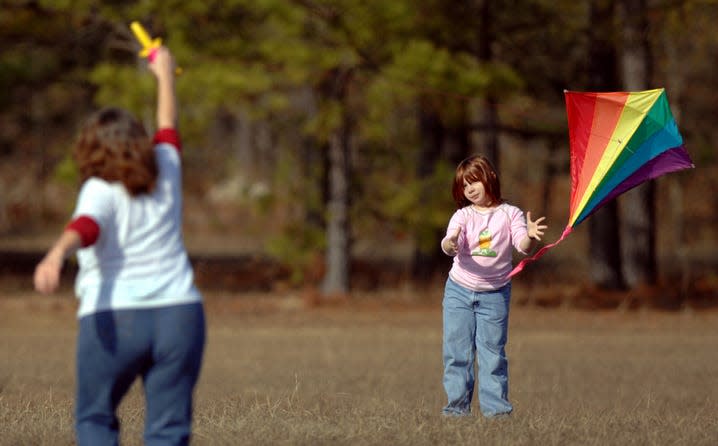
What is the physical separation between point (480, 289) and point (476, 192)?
0.60 meters

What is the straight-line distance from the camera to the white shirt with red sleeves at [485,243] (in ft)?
24.5

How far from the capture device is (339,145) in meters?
21.9

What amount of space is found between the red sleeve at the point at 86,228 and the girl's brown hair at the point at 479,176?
3.28 m

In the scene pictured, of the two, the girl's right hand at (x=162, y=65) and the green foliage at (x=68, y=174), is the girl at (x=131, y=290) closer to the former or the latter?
the girl's right hand at (x=162, y=65)

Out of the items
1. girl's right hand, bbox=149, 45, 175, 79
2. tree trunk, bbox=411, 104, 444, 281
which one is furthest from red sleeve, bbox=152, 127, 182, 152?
tree trunk, bbox=411, 104, 444, 281

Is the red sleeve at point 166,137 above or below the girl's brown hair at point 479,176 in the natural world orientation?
above

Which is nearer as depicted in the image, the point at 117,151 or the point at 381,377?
the point at 117,151

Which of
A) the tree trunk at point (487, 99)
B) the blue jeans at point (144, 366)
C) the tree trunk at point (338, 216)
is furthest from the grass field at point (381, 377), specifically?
the tree trunk at point (487, 99)

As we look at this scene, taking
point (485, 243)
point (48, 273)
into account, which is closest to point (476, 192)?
point (485, 243)

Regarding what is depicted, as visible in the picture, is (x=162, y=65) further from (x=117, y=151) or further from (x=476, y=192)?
(x=476, y=192)

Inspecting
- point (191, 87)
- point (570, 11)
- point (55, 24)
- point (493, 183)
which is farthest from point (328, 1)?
point (493, 183)

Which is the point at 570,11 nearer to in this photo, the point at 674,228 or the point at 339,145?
the point at 339,145

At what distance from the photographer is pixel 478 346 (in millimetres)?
7723

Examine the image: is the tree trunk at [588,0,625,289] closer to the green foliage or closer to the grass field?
the grass field
